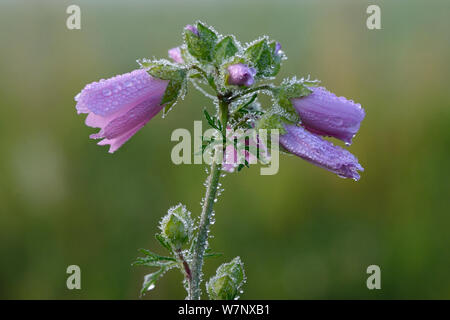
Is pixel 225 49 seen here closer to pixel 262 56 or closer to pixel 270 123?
pixel 262 56

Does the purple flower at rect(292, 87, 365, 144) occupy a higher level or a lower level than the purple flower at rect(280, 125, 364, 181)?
higher

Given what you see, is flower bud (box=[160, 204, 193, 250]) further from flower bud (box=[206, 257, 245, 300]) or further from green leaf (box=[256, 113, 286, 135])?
green leaf (box=[256, 113, 286, 135])

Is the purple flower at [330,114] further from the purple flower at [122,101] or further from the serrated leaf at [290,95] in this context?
the purple flower at [122,101]

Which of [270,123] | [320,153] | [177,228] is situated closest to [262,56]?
[270,123]

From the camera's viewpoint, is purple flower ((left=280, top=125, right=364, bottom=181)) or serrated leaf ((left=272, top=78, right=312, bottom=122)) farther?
serrated leaf ((left=272, top=78, right=312, bottom=122))

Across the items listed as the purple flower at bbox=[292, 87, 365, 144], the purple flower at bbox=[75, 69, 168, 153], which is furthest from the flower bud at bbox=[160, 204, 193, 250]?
the purple flower at bbox=[292, 87, 365, 144]

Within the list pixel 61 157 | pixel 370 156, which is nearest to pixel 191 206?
pixel 61 157

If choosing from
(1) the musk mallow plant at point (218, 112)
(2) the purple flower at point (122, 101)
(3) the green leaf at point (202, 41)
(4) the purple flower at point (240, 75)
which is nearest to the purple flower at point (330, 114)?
(1) the musk mallow plant at point (218, 112)

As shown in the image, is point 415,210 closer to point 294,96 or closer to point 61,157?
point 294,96

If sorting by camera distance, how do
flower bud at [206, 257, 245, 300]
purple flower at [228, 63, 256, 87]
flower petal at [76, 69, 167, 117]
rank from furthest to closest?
flower bud at [206, 257, 245, 300] → flower petal at [76, 69, 167, 117] → purple flower at [228, 63, 256, 87]
